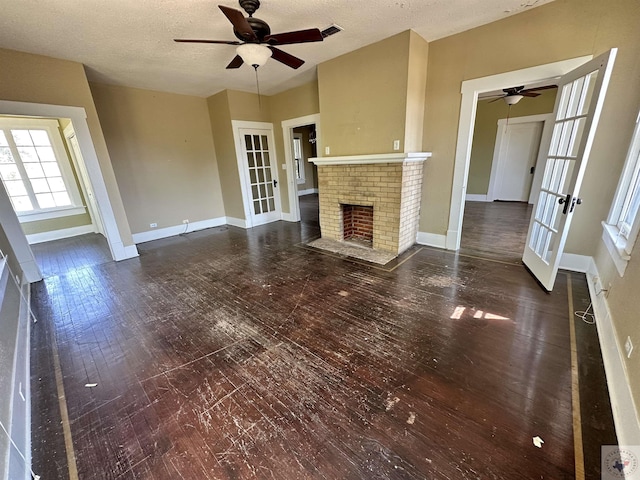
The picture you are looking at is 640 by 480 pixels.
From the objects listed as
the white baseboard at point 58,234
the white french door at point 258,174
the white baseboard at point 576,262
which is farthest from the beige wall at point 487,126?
the white baseboard at point 58,234

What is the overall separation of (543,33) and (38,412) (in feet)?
17.3

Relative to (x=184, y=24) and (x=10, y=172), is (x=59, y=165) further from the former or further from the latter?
(x=184, y=24)

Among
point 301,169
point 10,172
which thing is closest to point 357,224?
point 301,169

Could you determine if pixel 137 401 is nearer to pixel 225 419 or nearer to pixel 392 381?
pixel 225 419

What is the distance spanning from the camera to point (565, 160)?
2.52 m

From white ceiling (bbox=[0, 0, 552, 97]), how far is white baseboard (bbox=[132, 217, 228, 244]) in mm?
2671

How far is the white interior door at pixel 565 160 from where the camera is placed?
2092 millimetres

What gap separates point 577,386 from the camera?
1.56 metres

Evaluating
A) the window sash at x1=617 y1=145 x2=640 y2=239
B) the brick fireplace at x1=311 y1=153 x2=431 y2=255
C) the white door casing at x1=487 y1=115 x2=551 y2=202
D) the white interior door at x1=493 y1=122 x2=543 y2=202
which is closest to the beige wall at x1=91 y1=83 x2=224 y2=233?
the brick fireplace at x1=311 y1=153 x2=431 y2=255

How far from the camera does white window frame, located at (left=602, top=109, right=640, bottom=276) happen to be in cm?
209

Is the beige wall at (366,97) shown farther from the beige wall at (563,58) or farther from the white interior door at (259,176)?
the white interior door at (259,176)

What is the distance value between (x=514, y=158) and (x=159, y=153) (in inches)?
343

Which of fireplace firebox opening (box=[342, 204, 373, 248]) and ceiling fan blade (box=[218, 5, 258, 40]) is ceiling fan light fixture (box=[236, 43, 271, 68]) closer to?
ceiling fan blade (box=[218, 5, 258, 40])

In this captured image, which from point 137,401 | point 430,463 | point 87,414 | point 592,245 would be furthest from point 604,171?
point 87,414
